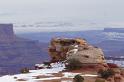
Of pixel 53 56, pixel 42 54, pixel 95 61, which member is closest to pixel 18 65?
pixel 42 54

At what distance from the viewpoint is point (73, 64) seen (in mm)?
61031

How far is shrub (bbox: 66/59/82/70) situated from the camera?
200ft

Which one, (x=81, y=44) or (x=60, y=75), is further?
(x=81, y=44)

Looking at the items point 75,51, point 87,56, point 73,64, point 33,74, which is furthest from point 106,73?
point 75,51

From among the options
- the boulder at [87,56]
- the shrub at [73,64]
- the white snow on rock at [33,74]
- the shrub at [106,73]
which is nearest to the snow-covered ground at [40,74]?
the white snow on rock at [33,74]

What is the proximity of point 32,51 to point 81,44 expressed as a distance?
415 feet

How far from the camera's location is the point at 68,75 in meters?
56.2

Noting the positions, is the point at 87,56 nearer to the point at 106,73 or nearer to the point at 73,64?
the point at 73,64

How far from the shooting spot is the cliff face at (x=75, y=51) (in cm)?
6203

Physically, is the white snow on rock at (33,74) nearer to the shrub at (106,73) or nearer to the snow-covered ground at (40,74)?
the snow-covered ground at (40,74)

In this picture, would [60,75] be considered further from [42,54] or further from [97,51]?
[42,54]

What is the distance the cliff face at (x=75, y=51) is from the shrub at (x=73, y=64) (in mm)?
439

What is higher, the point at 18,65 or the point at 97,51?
the point at 97,51

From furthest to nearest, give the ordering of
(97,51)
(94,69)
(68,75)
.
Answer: (97,51)
(94,69)
(68,75)
